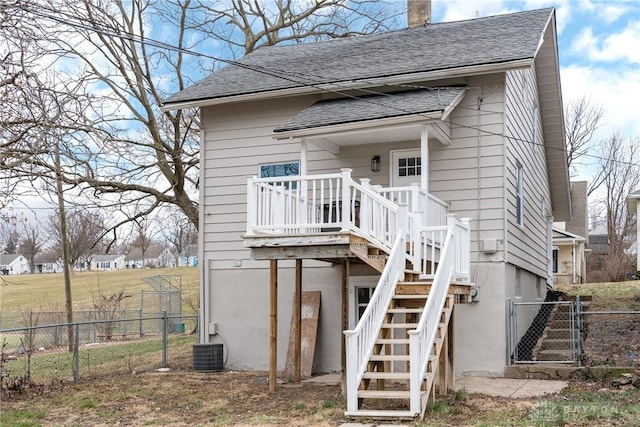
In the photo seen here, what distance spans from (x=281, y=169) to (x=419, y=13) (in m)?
5.81

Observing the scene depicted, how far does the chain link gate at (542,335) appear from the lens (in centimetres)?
1241

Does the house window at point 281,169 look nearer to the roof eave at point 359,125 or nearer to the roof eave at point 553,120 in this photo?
the roof eave at point 359,125

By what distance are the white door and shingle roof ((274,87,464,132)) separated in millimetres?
1086

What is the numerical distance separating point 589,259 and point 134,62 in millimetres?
33753

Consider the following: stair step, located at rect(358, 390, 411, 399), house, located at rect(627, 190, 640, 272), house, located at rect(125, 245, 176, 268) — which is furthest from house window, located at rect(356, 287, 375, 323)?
house, located at rect(125, 245, 176, 268)

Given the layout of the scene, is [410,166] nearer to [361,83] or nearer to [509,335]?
[361,83]

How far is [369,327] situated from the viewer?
9.07 metres

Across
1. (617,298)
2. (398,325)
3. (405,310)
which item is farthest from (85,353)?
(617,298)

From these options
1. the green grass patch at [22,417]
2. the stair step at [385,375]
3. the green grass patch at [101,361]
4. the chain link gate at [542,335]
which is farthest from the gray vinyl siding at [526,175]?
the green grass patch at [22,417]

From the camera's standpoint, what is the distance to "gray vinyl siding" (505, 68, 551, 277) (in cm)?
1332

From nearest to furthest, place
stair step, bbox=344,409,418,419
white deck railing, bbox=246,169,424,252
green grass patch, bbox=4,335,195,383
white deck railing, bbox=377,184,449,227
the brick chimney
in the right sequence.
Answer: stair step, bbox=344,409,418,419 < white deck railing, bbox=246,169,424,252 < white deck railing, bbox=377,184,449,227 < green grass patch, bbox=4,335,195,383 < the brick chimney

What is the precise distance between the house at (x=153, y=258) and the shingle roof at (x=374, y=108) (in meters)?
63.6

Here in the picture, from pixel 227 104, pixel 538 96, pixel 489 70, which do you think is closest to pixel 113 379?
pixel 227 104

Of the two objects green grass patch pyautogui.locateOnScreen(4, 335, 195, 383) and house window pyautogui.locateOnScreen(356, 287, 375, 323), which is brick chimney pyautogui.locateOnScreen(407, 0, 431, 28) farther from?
green grass patch pyautogui.locateOnScreen(4, 335, 195, 383)
